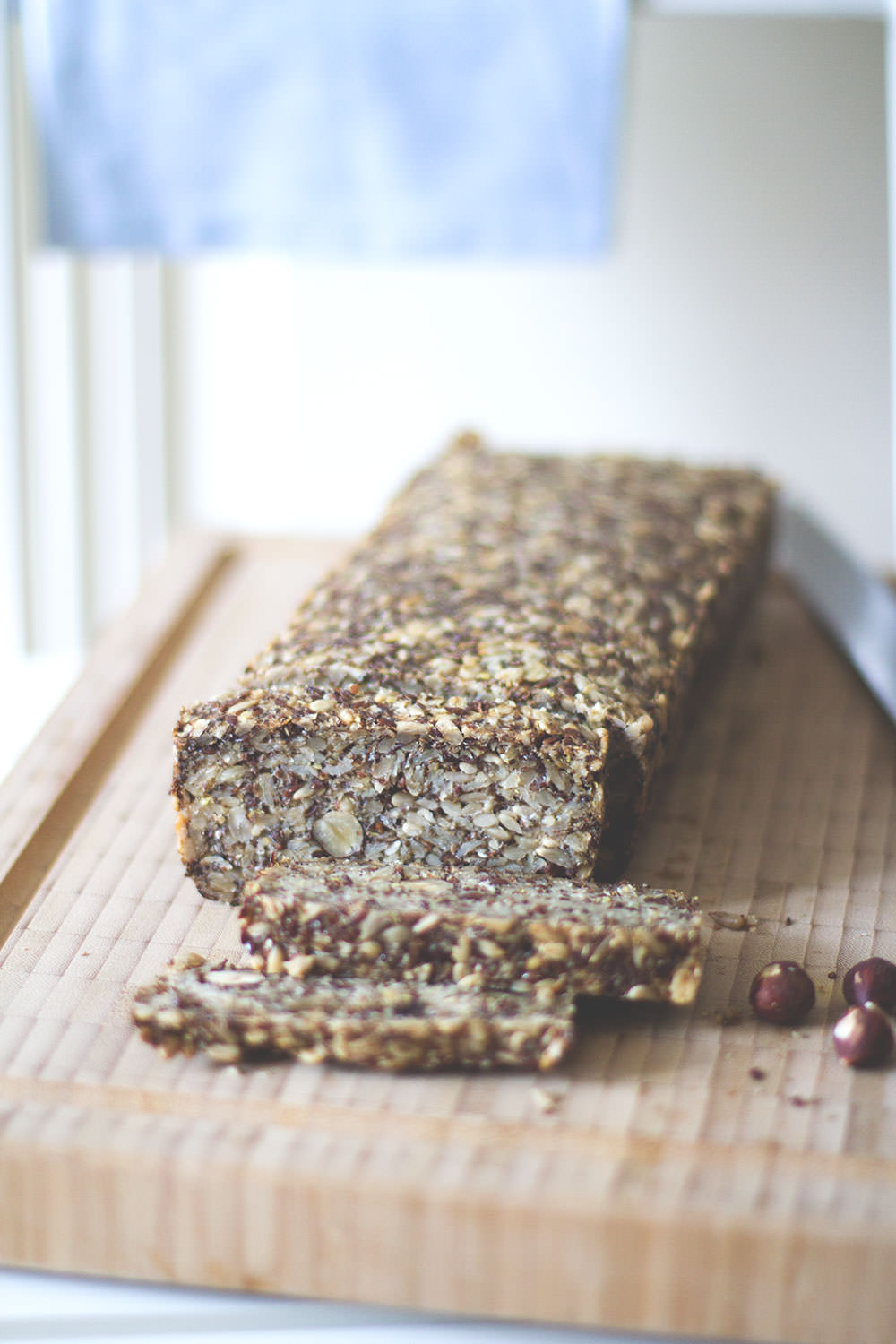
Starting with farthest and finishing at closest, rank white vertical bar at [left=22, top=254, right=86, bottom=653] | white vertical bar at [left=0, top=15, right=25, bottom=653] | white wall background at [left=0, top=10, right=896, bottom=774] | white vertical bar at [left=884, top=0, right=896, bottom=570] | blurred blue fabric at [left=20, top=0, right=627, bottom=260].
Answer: white vertical bar at [left=22, top=254, right=86, bottom=653], white wall background at [left=0, top=10, right=896, bottom=774], white vertical bar at [left=884, top=0, right=896, bottom=570], white vertical bar at [left=0, top=15, right=25, bottom=653], blurred blue fabric at [left=20, top=0, right=627, bottom=260]

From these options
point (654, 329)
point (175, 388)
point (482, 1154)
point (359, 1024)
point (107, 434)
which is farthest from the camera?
point (175, 388)

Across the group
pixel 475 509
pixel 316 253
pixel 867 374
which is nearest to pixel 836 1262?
pixel 475 509

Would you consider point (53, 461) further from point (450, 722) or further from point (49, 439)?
point (450, 722)

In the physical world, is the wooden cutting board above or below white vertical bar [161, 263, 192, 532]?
below

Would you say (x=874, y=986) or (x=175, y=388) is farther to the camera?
(x=175, y=388)

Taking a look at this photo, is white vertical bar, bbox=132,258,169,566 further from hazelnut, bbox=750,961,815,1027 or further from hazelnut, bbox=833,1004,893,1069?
hazelnut, bbox=833,1004,893,1069

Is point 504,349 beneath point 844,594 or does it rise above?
above

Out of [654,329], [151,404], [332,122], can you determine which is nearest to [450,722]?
[332,122]

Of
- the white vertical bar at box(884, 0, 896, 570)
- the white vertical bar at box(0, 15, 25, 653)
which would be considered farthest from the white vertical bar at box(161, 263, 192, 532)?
the white vertical bar at box(884, 0, 896, 570)
